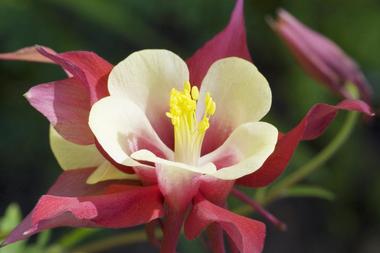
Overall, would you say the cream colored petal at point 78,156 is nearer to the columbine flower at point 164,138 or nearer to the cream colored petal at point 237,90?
the columbine flower at point 164,138

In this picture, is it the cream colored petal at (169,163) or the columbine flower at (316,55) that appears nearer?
the cream colored petal at (169,163)

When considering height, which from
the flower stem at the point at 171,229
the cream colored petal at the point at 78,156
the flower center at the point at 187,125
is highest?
the flower center at the point at 187,125

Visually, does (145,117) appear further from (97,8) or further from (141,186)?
(97,8)

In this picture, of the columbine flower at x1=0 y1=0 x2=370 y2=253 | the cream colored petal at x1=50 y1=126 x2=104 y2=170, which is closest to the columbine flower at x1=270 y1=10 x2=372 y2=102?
the columbine flower at x1=0 y1=0 x2=370 y2=253

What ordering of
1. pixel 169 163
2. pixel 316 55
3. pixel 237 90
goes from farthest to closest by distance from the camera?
pixel 316 55, pixel 237 90, pixel 169 163

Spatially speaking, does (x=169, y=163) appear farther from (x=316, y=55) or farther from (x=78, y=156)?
(x=316, y=55)

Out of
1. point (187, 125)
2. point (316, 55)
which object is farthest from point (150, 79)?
point (316, 55)

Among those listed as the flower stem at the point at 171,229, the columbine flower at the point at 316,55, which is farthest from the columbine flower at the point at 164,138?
the columbine flower at the point at 316,55
